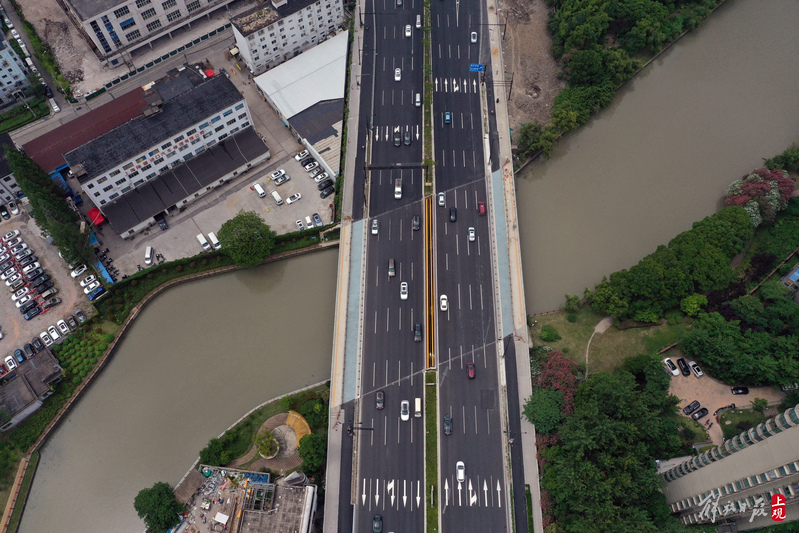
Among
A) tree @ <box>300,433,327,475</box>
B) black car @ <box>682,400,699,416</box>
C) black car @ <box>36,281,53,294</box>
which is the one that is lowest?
tree @ <box>300,433,327,475</box>

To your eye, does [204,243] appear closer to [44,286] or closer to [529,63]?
[44,286]

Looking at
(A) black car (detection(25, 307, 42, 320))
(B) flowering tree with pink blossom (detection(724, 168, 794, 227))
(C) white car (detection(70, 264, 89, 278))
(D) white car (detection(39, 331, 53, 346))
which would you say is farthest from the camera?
(C) white car (detection(70, 264, 89, 278))

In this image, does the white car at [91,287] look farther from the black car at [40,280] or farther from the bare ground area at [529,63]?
the bare ground area at [529,63]

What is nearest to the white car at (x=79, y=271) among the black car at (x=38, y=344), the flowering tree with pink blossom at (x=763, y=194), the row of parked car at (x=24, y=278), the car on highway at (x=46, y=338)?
the row of parked car at (x=24, y=278)

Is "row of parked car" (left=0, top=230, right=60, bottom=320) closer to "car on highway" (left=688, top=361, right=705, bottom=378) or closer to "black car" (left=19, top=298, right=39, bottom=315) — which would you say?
"black car" (left=19, top=298, right=39, bottom=315)

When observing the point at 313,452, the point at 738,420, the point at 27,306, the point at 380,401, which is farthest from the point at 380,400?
the point at 27,306


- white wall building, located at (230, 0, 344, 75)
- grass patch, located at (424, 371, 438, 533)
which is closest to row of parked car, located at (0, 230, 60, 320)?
white wall building, located at (230, 0, 344, 75)

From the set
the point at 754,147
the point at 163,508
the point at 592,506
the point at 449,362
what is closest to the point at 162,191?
the point at 163,508

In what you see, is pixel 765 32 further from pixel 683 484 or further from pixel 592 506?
pixel 592 506
